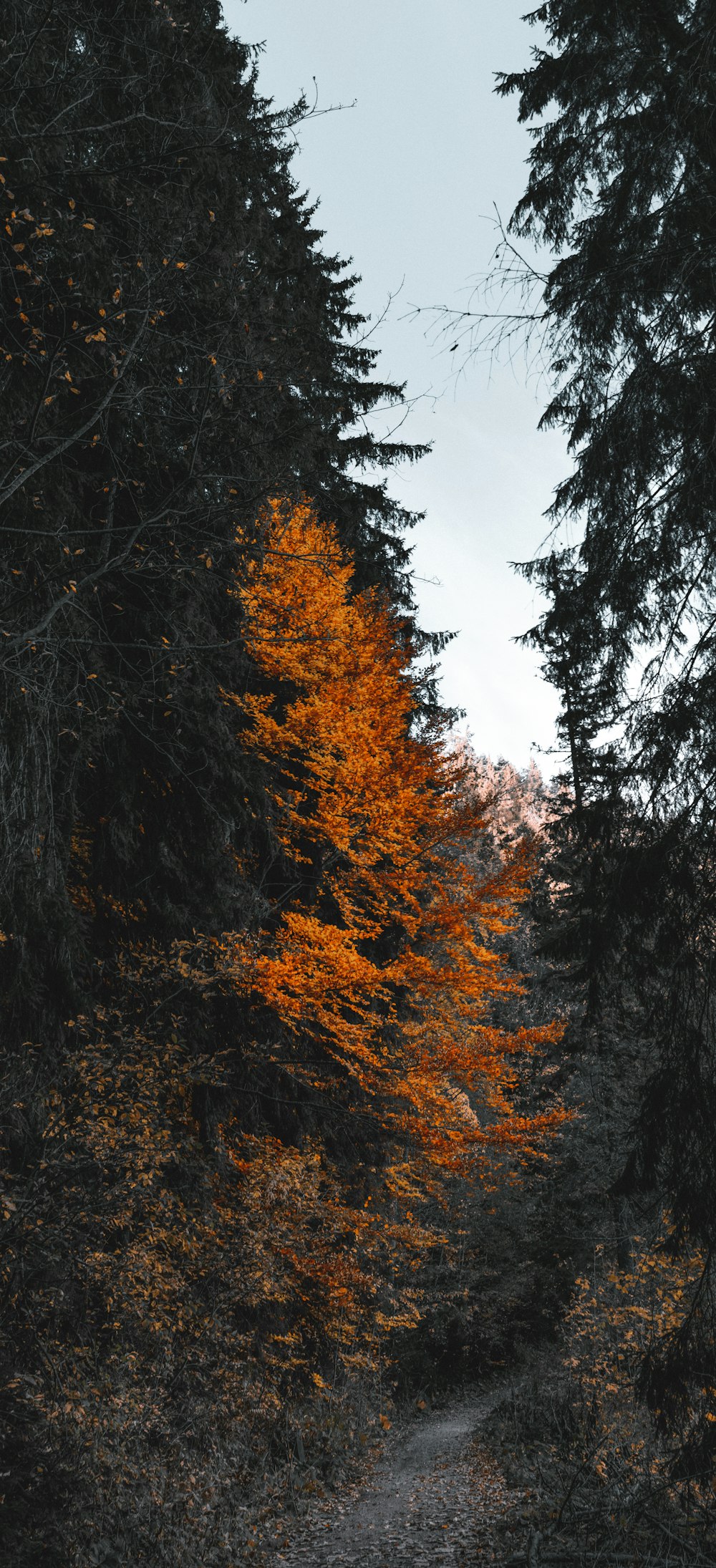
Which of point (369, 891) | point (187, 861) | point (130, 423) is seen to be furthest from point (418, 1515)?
point (130, 423)

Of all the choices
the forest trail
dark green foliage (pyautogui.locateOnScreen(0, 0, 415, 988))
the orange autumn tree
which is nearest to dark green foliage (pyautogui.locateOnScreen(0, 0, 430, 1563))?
dark green foliage (pyautogui.locateOnScreen(0, 0, 415, 988))

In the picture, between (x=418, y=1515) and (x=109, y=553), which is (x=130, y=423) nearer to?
(x=109, y=553)

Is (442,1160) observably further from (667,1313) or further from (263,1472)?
(263,1472)

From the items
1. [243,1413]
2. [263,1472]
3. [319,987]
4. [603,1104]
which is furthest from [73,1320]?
[603,1104]

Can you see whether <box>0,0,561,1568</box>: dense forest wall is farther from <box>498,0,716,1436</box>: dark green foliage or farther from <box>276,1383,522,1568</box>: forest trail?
<box>498,0,716,1436</box>: dark green foliage

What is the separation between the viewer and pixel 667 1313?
9.05m

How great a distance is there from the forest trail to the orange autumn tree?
2.90 metres

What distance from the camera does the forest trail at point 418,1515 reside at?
717 cm

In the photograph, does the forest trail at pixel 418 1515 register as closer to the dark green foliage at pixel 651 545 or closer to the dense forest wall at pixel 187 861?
the dense forest wall at pixel 187 861

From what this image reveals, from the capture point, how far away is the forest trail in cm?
717

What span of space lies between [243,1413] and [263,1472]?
1536mm

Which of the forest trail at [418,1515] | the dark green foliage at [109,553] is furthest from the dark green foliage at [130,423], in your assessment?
the forest trail at [418,1515]

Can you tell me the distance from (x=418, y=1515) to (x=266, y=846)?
7.66m

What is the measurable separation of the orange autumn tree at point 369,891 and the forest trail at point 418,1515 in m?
2.90
